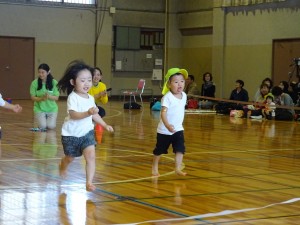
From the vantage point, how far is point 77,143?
662cm

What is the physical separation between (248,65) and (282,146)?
550 inches

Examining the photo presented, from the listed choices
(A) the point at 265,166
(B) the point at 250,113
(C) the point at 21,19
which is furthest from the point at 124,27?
(A) the point at 265,166

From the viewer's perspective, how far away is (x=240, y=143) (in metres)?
12.0

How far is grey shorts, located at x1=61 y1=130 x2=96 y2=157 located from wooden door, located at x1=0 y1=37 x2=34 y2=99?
2041 cm

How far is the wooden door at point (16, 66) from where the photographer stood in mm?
26562

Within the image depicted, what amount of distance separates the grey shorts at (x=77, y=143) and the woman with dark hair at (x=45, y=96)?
22.1 feet

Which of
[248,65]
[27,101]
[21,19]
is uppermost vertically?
[21,19]

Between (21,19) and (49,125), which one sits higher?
(21,19)

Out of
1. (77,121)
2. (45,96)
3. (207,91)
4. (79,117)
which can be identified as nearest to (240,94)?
(207,91)

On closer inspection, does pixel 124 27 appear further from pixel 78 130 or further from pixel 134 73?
pixel 78 130

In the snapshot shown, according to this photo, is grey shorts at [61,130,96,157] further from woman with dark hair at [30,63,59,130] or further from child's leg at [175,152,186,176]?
woman with dark hair at [30,63,59,130]

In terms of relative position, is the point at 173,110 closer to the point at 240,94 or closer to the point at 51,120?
the point at 51,120

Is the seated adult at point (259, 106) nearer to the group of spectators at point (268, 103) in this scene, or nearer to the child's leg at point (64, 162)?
the group of spectators at point (268, 103)

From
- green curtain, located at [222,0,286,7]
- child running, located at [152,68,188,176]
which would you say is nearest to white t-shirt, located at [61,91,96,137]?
child running, located at [152,68,188,176]
